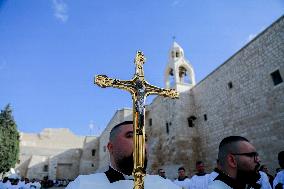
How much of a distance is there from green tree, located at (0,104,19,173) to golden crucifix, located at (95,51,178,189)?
76.1 ft

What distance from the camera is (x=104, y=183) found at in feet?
5.79

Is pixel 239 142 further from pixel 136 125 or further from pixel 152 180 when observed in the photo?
pixel 136 125

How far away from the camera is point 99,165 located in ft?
107

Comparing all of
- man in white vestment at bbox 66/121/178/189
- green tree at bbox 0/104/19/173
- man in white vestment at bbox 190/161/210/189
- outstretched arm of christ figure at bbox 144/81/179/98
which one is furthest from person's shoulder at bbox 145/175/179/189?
green tree at bbox 0/104/19/173

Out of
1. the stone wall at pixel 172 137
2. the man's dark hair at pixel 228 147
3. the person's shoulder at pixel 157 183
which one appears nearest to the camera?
the person's shoulder at pixel 157 183

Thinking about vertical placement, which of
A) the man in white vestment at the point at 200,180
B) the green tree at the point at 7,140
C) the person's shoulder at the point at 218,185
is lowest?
the man in white vestment at the point at 200,180

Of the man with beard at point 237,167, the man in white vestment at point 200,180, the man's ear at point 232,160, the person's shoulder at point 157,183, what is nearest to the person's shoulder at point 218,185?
the man with beard at point 237,167

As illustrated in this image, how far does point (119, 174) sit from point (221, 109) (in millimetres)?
14838

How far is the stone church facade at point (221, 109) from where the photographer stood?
40.1 ft

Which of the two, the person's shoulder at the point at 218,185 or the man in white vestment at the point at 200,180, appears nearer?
the person's shoulder at the point at 218,185

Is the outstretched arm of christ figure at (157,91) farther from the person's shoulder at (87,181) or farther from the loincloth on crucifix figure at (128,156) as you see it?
the person's shoulder at (87,181)

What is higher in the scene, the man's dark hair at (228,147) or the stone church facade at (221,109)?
the stone church facade at (221,109)

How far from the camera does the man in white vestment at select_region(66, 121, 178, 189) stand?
5.72 ft

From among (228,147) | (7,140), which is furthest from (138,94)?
(7,140)
